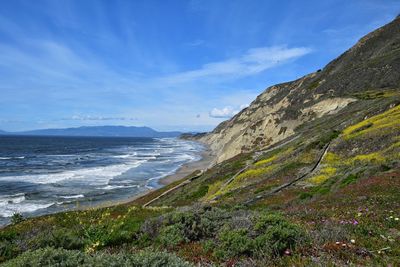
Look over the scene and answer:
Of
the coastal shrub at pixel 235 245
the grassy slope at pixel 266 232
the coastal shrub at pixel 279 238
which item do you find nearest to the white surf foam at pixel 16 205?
the grassy slope at pixel 266 232

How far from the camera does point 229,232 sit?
25.3 feet

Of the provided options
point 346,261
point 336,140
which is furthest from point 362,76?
point 346,261

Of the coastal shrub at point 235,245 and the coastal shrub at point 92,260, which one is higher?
the coastal shrub at point 92,260

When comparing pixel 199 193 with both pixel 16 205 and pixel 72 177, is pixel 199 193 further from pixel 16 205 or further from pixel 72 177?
pixel 72 177

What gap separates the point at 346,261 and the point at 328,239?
1246 millimetres

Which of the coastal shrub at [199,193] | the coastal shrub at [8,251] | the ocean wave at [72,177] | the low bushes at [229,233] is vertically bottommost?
the ocean wave at [72,177]

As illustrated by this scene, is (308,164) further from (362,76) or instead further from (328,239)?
(362,76)

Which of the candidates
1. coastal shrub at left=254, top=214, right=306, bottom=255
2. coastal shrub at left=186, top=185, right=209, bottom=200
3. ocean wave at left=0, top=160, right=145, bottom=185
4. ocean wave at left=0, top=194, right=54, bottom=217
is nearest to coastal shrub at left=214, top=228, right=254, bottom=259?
coastal shrub at left=254, top=214, right=306, bottom=255

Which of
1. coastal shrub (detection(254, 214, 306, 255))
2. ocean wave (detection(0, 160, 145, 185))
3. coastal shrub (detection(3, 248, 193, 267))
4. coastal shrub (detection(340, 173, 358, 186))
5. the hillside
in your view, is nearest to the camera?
coastal shrub (detection(3, 248, 193, 267))

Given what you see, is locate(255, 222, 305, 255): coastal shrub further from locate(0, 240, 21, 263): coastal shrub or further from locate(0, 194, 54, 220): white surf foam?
locate(0, 194, 54, 220): white surf foam

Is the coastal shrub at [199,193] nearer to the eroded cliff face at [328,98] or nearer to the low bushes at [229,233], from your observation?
the low bushes at [229,233]

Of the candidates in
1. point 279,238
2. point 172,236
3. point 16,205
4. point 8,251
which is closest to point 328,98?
point 16,205

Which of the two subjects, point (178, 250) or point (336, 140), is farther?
point (336, 140)

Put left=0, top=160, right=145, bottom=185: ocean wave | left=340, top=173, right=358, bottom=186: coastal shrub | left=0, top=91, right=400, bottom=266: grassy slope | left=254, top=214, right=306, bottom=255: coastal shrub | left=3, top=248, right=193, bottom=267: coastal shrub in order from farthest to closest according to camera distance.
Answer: left=0, top=160, right=145, bottom=185: ocean wave, left=340, top=173, right=358, bottom=186: coastal shrub, left=254, top=214, right=306, bottom=255: coastal shrub, left=0, top=91, right=400, bottom=266: grassy slope, left=3, top=248, right=193, bottom=267: coastal shrub
